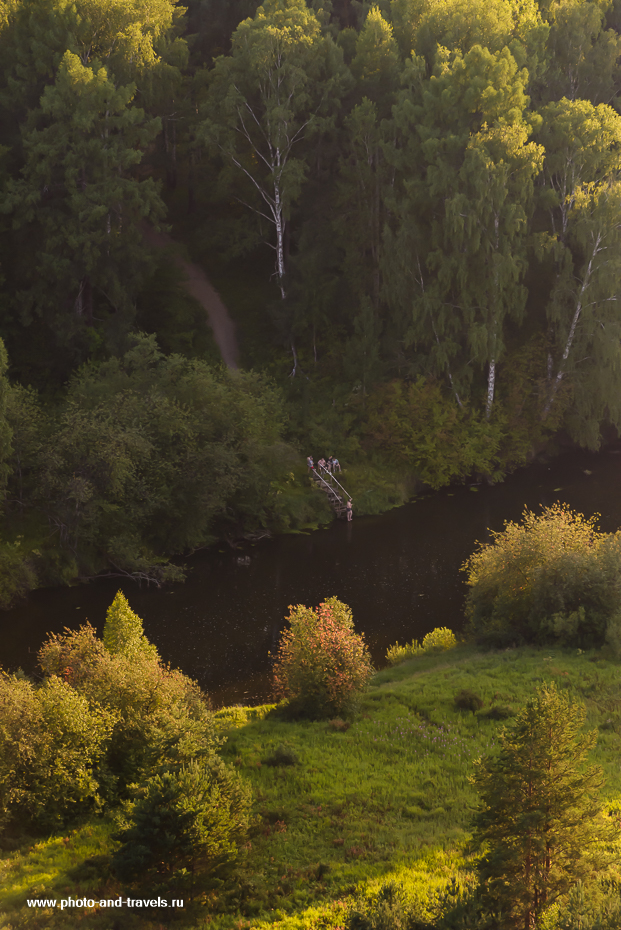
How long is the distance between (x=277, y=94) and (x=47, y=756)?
40142 millimetres

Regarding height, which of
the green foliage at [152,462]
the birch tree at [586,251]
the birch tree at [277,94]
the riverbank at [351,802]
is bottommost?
the riverbank at [351,802]

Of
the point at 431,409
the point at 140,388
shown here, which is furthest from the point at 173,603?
the point at 431,409

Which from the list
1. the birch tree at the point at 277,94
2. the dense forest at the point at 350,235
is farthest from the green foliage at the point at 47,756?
the birch tree at the point at 277,94

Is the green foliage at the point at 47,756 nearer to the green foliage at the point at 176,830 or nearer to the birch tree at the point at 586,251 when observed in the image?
the green foliage at the point at 176,830

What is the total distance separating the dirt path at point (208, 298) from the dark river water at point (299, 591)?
50.9 ft

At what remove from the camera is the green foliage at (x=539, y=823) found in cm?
1043

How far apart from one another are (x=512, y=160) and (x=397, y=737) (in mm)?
32708

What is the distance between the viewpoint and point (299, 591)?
3147 centimetres

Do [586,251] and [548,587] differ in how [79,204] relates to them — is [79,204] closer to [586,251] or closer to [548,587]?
[586,251]

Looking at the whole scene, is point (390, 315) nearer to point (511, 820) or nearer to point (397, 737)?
point (397, 737)

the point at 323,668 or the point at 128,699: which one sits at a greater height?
the point at 323,668

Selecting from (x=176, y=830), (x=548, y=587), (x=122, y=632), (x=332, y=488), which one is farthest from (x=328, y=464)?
(x=176, y=830)

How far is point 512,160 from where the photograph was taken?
4241 centimetres

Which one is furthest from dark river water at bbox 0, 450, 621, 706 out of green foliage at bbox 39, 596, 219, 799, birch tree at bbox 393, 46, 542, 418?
birch tree at bbox 393, 46, 542, 418
